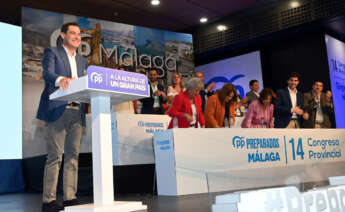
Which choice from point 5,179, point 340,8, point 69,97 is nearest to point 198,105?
point 69,97

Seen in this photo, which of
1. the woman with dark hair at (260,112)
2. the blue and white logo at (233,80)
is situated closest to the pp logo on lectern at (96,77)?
the woman with dark hair at (260,112)

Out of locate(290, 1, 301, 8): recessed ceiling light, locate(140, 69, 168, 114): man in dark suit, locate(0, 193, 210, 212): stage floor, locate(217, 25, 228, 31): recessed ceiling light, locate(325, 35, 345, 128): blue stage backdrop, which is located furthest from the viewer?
locate(217, 25, 228, 31): recessed ceiling light

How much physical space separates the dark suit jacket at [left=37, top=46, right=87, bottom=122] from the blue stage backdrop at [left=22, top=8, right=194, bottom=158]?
358 cm

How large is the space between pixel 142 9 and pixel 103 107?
592cm

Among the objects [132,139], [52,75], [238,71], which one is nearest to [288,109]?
[132,139]

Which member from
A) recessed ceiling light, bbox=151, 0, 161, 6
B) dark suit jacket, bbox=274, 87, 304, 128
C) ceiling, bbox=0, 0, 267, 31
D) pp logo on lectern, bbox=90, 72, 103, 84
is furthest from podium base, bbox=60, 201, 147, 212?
recessed ceiling light, bbox=151, 0, 161, 6

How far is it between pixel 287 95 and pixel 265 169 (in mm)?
4228

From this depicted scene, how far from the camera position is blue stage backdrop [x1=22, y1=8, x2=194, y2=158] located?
6027 mm

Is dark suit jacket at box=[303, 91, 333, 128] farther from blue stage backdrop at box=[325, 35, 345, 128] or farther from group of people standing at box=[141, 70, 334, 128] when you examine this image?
blue stage backdrop at box=[325, 35, 345, 128]

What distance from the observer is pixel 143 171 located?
4.75 metres

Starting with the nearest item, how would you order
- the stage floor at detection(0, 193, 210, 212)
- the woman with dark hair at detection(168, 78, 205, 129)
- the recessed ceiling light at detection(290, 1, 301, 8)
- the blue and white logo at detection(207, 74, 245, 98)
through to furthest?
the stage floor at detection(0, 193, 210, 212), the woman with dark hair at detection(168, 78, 205, 129), the recessed ceiling light at detection(290, 1, 301, 8), the blue and white logo at detection(207, 74, 245, 98)

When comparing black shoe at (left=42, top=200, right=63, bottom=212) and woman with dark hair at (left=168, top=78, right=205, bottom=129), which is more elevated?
woman with dark hair at (left=168, top=78, right=205, bottom=129)

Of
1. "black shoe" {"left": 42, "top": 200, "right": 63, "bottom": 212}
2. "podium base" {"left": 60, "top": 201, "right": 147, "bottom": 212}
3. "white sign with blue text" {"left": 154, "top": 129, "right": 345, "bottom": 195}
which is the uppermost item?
"white sign with blue text" {"left": 154, "top": 129, "right": 345, "bottom": 195}

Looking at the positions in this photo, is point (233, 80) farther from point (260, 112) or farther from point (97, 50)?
point (260, 112)
